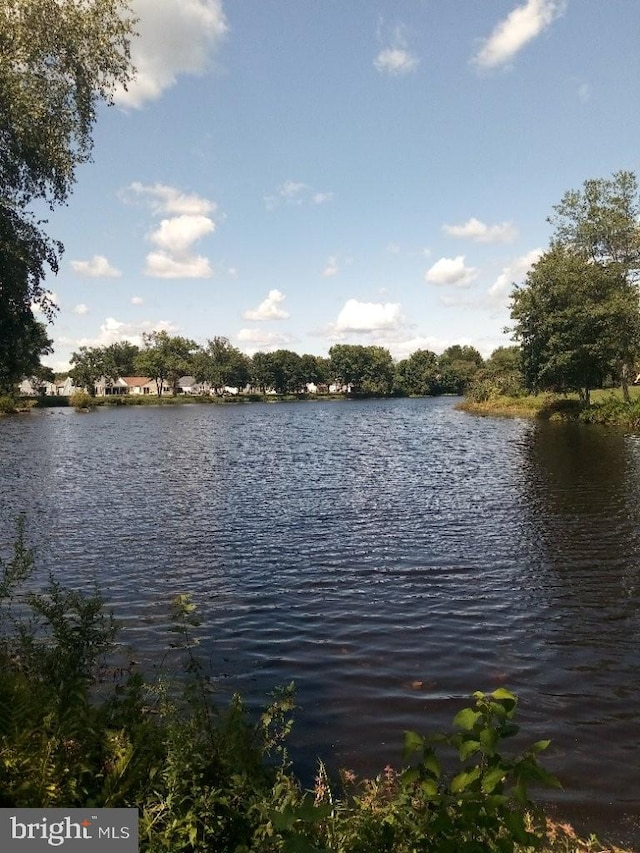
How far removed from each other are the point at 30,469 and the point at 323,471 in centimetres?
2067

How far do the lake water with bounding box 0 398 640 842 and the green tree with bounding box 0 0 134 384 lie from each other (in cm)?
842

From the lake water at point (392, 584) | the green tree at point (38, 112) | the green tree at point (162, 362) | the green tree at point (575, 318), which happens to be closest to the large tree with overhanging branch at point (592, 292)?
the green tree at point (575, 318)

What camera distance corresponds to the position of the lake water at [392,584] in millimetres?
8805

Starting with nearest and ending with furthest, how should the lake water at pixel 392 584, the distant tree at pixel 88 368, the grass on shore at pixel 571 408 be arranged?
the lake water at pixel 392 584, the grass on shore at pixel 571 408, the distant tree at pixel 88 368

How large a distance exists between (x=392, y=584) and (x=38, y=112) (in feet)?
54.3

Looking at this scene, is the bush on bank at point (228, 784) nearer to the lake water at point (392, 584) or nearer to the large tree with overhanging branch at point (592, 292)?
the lake water at point (392, 584)

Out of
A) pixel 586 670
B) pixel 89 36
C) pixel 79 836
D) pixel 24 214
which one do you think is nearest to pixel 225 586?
pixel 586 670

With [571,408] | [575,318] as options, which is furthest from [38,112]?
[571,408]

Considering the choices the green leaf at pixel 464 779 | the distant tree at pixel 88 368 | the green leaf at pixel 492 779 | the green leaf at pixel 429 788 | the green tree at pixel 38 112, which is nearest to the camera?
the green leaf at pixel 492 779

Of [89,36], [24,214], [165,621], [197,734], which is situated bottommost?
[165,621]

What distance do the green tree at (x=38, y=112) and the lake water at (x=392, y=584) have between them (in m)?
8.42

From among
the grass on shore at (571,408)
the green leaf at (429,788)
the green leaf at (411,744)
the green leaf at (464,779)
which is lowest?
the green leaf at (429,788)

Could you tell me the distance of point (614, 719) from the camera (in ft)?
29.0

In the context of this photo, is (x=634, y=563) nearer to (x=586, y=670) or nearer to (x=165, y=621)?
(x=586, y=670)
